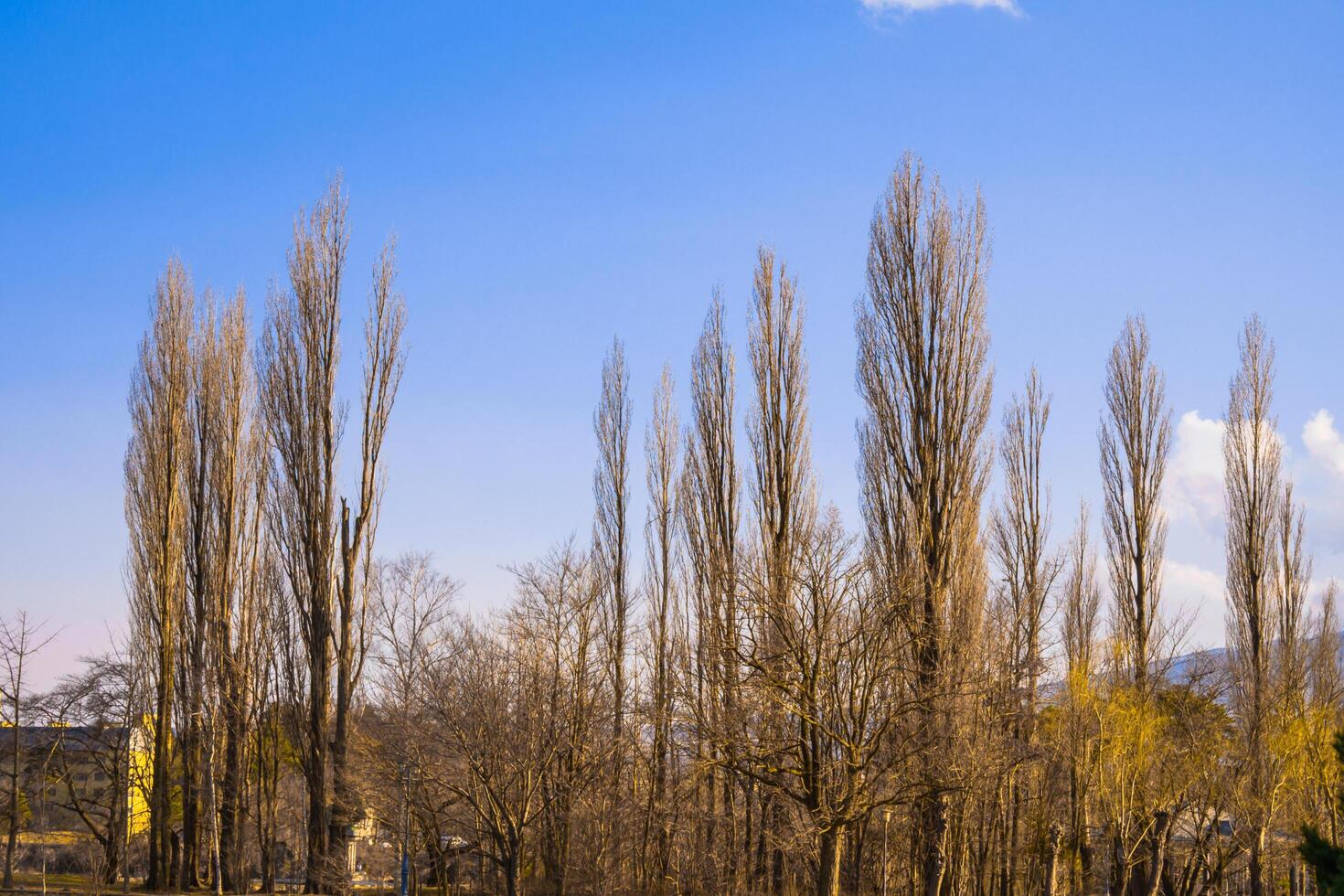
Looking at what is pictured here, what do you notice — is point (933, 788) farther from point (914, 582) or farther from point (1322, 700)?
point (1322, 700)

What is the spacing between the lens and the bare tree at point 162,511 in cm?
2692

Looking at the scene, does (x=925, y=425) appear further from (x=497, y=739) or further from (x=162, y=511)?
(x=162, y=511)

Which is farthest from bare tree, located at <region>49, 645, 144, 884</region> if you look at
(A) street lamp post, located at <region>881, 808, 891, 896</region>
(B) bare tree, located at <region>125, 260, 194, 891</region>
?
(A) street lamp post, located at <region>881, 808, 891, 896</region>

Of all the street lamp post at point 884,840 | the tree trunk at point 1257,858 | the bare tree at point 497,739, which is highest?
the bare tree at point 497,739

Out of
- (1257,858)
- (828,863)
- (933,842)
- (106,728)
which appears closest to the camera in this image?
(828,863)

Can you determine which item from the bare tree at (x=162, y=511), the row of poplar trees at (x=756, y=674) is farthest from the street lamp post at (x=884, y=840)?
the bare tree at (x=162, y=511)

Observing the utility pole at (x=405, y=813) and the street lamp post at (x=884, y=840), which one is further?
the utility pole at (x=405, y=813)

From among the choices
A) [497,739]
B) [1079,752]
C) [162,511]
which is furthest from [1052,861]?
[162,511]

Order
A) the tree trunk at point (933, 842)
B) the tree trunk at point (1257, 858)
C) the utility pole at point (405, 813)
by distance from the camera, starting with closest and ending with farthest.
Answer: the tree trunk at point (933, 842)
the utility pole at point (405, 813)
the tree trunk at point (1257, 858)

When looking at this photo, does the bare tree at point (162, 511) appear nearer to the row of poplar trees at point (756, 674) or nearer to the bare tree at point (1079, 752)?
the row of poplar trees at point (756, 674)

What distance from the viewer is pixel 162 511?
2784 centimetres

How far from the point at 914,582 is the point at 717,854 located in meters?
7.43

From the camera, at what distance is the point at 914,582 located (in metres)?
17.2

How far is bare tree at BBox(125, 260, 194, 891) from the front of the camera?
26922mm
